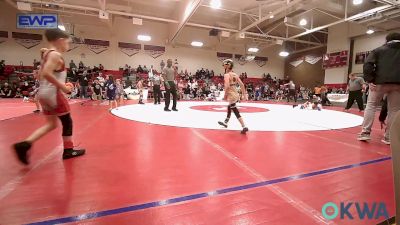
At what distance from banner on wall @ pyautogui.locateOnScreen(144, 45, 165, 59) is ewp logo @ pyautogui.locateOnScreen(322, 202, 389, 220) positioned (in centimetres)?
1880

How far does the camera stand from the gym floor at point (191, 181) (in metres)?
1.54

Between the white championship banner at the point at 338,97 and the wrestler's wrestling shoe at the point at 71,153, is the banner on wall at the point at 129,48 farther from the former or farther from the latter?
the wrestler's wrestling shoe at the point at 71,153

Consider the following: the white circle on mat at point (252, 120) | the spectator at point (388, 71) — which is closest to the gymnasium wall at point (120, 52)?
the white circle on mat at point (252, 120)

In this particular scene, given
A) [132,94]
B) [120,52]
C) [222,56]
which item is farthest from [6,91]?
[222,56]

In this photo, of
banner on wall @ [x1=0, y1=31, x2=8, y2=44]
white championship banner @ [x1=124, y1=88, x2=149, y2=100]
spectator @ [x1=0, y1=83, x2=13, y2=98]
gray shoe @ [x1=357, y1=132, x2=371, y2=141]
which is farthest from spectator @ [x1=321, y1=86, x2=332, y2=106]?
banner on wall @ [x1=0, y1=31, x2=8, y2=44]

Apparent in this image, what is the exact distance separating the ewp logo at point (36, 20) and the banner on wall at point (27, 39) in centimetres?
639

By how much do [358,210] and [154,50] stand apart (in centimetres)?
1897

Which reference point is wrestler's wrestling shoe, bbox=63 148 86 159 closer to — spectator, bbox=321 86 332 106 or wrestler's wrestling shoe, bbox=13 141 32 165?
wrestler's wrestling shoe, bbox=13 141 32 165

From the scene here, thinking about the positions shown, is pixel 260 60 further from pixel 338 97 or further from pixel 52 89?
pixel 52 89

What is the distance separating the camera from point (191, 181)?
207cm

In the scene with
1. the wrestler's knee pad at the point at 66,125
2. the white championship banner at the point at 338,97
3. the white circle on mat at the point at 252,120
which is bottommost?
the white circle on mat at the point at 252,120

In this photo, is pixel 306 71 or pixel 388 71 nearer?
pixel 388 71

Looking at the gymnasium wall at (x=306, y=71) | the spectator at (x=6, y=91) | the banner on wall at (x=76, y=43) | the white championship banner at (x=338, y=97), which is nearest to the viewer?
the white championship banner at (x=338, y=97)

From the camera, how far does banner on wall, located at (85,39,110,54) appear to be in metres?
17.5
